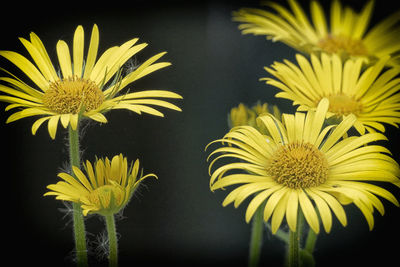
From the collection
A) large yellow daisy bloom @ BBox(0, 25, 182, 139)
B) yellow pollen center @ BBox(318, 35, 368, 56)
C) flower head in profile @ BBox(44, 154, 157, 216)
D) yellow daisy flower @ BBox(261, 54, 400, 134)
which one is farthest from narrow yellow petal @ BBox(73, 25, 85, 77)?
yellow pollen center @ BBox(318, 35, 368, 56)

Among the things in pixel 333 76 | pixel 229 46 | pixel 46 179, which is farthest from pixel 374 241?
pixel 46 179

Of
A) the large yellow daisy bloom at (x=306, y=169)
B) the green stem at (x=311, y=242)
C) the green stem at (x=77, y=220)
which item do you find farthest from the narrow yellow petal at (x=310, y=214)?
the green stem at (x=77, y=220)

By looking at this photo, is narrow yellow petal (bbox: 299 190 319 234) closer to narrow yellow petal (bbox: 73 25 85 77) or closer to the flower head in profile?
the flower head in profile

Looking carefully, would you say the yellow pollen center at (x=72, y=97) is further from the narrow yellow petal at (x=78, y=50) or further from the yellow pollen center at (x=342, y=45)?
the yellow pollen center at (x=342, y=45)

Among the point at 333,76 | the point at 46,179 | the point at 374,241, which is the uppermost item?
the point at 333,76

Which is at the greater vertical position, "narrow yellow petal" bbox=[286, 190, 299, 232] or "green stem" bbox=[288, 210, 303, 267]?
"narrow yellow petal" bbox=[286, 190, 299, 232]

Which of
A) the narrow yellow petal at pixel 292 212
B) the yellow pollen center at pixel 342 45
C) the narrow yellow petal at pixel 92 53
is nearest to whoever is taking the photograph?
the narrow yellow petal at pixel 292 212

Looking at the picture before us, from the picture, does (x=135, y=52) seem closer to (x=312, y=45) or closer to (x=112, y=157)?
(x=112, y=157)
